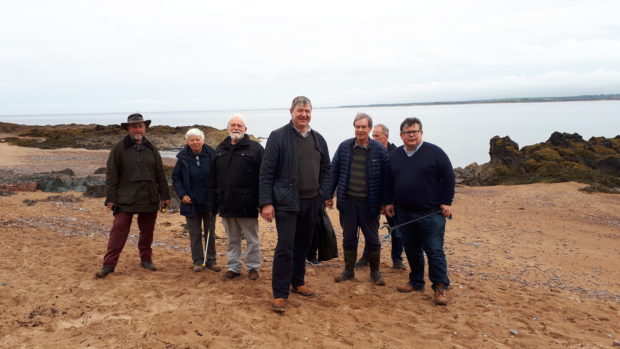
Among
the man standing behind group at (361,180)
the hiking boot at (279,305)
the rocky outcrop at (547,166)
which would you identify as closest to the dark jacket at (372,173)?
the man standing behind group at (361,180)

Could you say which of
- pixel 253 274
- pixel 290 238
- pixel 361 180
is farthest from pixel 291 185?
pixel 253 274

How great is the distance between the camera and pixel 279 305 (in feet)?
14.4

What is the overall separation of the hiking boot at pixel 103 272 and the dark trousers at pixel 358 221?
9.25 ft

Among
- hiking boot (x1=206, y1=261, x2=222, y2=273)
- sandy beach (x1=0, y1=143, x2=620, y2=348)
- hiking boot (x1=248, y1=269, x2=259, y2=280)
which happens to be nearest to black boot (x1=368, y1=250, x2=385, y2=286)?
sandy beach (x1=0, y1=143, x2=620, y2=348)

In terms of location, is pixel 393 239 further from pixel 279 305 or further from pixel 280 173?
pixel 280 173

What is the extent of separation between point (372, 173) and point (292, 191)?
1.16 meters

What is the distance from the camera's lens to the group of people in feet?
14.4

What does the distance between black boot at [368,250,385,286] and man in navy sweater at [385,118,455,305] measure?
2.00 feet

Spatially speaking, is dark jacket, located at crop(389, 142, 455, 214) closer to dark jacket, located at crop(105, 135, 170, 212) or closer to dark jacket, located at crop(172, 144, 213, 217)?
dark jacket, located at crop(172, 144, 213, 217)

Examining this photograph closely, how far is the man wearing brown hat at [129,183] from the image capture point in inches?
205

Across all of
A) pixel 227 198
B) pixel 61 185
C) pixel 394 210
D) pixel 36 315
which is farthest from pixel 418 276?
pixel 61 185

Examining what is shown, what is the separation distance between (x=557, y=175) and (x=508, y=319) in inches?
623

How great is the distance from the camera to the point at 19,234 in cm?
724

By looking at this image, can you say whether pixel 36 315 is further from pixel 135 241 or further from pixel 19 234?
pixel 19 234
